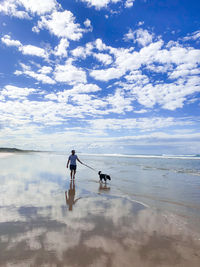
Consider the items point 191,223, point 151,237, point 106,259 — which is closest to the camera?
point 106,259

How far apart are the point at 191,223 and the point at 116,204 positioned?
259 cm

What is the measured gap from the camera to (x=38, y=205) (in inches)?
241

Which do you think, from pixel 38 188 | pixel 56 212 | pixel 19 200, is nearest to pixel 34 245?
pixel 56 212

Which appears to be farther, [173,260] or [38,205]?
[38,205]

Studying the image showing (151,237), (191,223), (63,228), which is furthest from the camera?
(191,223)

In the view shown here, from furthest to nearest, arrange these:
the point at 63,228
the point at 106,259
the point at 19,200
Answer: the point at 19,200, the point at 63,228, the point at 106,259

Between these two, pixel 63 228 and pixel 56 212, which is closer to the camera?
pixel 63 228

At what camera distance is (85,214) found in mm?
5453

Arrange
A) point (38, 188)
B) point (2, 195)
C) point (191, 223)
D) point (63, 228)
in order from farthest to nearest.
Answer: point (38, 188) → point (2, 195) → point (191, 223) → point (63, 228)

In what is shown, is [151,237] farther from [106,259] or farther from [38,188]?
[38,188]

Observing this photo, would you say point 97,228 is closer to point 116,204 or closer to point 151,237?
point 151,237

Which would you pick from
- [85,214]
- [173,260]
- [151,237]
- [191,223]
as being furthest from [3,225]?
[191,223]

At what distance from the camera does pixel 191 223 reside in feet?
16.5

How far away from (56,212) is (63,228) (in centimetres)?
126
